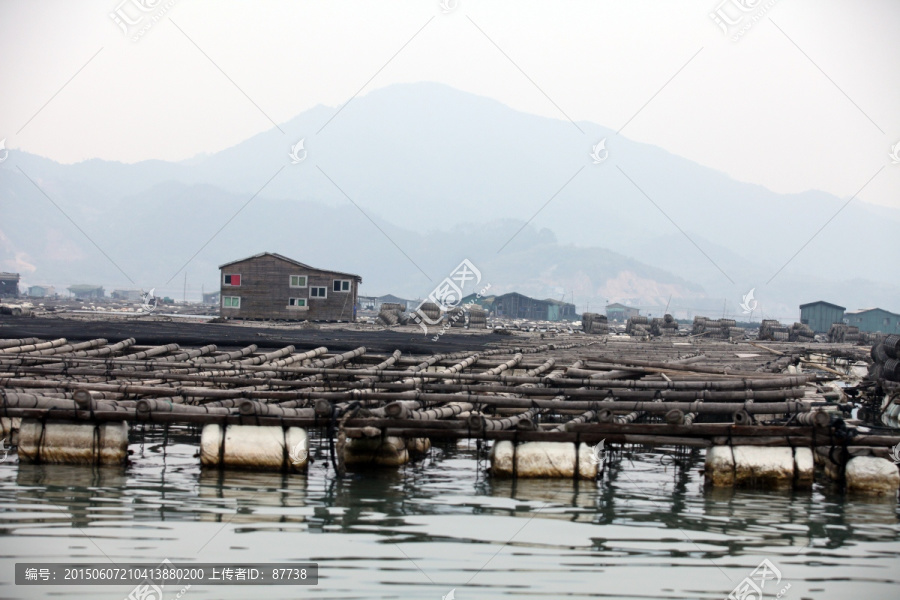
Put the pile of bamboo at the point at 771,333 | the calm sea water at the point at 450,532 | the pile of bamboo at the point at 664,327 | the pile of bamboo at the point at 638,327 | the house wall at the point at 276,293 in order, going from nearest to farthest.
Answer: the calm sea water at the point at 450,532 → the house wall at the point at 276,293 → the pile of bamboo at the point at 771,333 → the pile of bamboo at the point at 638,327 → the pile of bamboo at the point at 664,327

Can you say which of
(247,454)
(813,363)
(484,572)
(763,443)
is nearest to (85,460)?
(247,454)

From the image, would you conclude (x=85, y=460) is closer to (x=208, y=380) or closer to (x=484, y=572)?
(x=208, y=380)

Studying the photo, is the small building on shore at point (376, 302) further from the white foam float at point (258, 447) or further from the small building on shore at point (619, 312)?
the white foam float at point (258, 447)

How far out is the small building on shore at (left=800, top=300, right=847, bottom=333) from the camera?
80125 mm

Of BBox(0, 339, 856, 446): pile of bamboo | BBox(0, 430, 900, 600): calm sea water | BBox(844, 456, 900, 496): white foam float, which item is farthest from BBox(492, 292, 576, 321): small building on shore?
BBox(0, 430, 900, 600): calm sea water

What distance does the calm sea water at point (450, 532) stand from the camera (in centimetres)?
888

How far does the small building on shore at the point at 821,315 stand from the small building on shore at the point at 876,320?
1.63m

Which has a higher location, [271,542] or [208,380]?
[208,380]

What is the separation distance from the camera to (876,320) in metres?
80.6

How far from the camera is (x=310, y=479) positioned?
508 inches

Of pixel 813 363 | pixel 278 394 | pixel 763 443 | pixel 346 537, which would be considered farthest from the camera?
pixel 813 363

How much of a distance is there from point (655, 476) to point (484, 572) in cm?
614

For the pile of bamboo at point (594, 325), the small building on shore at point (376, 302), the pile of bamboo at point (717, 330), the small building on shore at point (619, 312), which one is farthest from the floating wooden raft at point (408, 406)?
the small building on shore at point (619, 312)

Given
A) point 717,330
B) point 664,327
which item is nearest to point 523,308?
point 664,327
